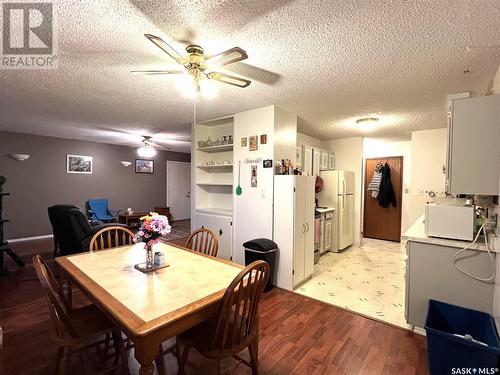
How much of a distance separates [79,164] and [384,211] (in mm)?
7533

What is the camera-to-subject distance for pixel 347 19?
1.48m

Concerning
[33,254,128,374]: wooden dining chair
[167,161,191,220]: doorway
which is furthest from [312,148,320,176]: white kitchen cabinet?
[167,161,191,220]: doorway

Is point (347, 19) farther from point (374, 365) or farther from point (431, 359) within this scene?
point (374, 365)

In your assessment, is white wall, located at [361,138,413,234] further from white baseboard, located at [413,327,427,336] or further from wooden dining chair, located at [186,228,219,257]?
wooden dining chair, located at [186,228,219,257]

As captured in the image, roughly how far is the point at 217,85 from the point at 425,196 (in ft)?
13.7

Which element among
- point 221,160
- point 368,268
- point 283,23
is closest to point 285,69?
point 283,23

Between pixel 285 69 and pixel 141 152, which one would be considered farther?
pixel 141 152

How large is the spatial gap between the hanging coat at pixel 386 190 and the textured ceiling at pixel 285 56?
6.76 ft

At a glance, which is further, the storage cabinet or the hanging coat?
the hanging coat

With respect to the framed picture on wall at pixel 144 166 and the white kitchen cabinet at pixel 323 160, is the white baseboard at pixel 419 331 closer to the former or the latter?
the white kitchen cabinet at pixel 323 160

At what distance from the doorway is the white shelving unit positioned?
3.85 m

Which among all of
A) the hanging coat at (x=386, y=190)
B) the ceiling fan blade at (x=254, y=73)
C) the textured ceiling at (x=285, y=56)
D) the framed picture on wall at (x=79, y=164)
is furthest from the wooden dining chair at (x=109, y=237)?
the hanging coat at (x=386, y=190)

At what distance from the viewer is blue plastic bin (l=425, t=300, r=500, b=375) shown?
1.40 metres

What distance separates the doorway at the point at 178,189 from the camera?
7.82 m
